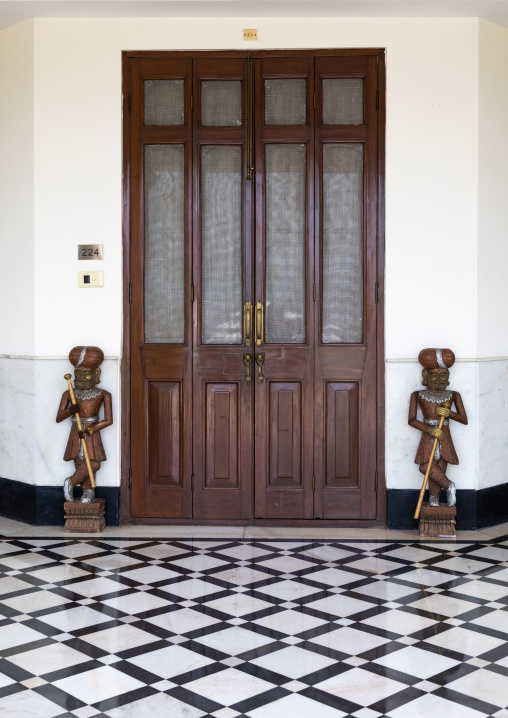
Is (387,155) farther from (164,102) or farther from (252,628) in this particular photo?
(252,628)

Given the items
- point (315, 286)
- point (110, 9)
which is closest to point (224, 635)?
point (315, 286)

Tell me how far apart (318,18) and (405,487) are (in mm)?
2960

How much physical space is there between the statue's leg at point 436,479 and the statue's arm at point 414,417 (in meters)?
0.21

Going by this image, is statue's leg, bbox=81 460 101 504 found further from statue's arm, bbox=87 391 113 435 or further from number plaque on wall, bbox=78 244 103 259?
number plaque on wall, bbox=78 244 103 259

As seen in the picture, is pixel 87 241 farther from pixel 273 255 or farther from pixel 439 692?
pixel 439 692

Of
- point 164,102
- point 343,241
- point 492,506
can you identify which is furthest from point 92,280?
point 492,506

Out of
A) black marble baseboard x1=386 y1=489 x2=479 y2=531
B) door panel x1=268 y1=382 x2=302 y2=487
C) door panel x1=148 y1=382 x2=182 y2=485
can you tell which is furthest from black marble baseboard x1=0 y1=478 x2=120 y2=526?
black marble baseboard x1=386 y1=489 x2=479 y2=531

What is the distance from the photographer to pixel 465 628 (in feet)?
12.8

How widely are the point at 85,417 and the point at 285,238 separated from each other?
167 cm

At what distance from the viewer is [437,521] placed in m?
5.42

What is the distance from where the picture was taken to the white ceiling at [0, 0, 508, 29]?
528 cm

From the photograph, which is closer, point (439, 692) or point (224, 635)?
point (439, 692)

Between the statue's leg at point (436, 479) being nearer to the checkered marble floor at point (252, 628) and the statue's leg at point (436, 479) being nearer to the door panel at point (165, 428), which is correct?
the checkered marble floor at point (252, 628)

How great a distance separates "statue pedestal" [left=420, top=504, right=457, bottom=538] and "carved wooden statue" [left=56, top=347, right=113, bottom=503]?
2.01 metres
